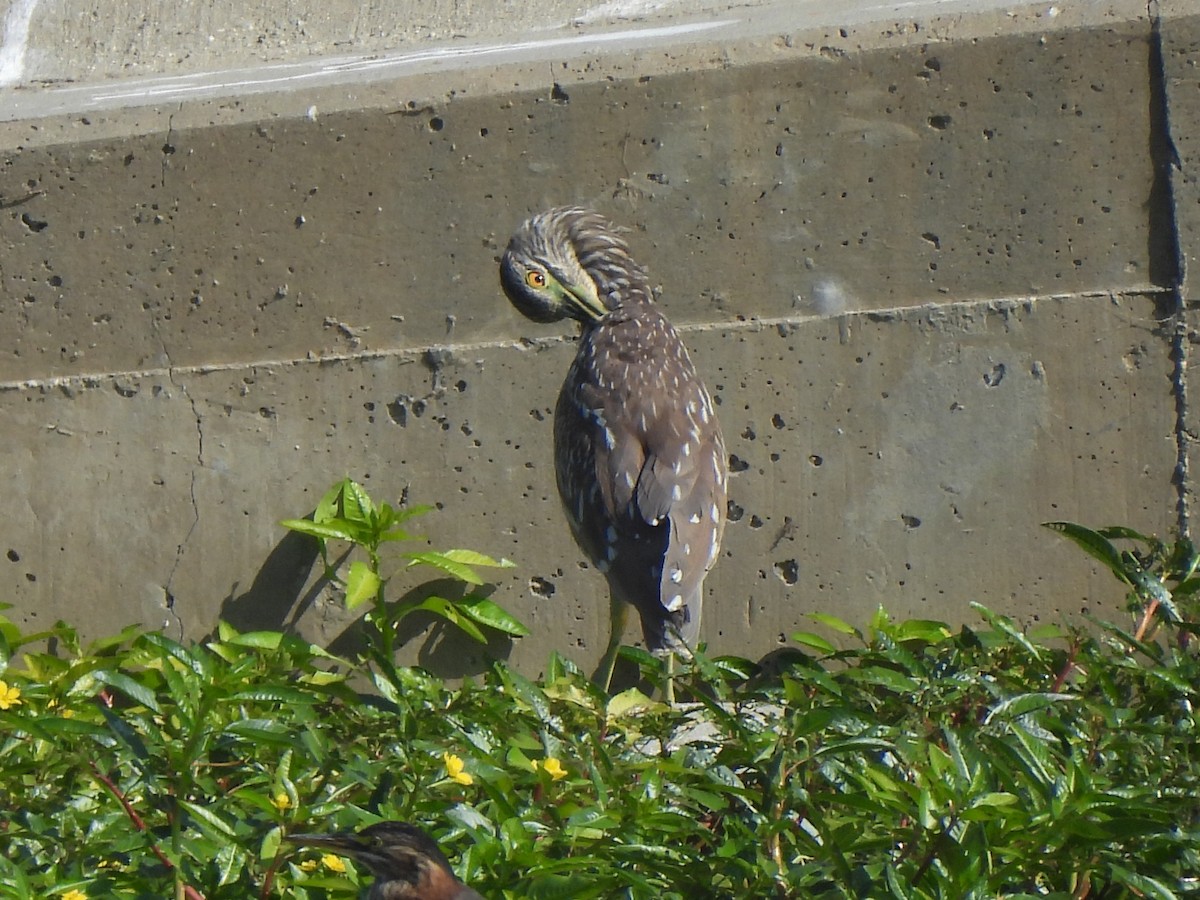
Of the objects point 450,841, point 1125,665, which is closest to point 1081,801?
point 1125,665

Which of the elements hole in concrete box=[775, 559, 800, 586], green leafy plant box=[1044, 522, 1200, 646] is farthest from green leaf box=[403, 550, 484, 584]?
green leafy plant box=[1044, 522, 1200, 646]

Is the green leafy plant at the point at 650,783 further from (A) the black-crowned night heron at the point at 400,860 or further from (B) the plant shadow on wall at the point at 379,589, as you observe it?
(B) the plant shadow on wall at the point at 379,589

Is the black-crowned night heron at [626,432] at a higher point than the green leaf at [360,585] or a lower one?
higher

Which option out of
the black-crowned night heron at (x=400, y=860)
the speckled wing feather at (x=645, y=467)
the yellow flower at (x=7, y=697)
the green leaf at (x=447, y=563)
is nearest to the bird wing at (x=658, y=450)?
the speckled wing feather at (x=645, y=467)

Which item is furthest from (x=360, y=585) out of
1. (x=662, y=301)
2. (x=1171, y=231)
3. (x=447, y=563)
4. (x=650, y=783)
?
(x=1171, y=231)

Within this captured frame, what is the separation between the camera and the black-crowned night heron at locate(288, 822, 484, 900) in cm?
259

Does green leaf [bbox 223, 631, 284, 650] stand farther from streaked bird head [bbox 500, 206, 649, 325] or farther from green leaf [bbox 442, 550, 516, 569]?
streaked bird head [bbox 500, 206, 649, 325]

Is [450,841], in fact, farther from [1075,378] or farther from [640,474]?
[1075,378]

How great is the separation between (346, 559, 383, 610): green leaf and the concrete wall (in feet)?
0.99

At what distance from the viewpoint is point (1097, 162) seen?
5.41m

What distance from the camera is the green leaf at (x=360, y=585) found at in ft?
17.8

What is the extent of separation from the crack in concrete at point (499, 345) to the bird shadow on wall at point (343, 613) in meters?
0.73

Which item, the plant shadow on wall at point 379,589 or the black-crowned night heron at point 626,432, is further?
the plant shadow on wall at point 379,589

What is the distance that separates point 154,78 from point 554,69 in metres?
2.09
